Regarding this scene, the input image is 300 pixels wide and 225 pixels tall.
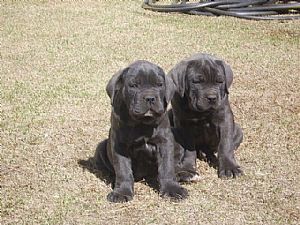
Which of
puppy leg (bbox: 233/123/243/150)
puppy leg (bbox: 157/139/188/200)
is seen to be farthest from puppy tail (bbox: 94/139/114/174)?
puppy leg (bbox: 233/123/243/150)

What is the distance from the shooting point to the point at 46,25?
13906mm

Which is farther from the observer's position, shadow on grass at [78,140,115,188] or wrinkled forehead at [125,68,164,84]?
shadow on grass at [78,140,115,188]

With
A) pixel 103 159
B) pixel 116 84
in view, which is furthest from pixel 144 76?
pixel 103 159

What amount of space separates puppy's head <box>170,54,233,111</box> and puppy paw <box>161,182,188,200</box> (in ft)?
2.50

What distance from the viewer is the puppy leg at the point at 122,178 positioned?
5020 millimetres

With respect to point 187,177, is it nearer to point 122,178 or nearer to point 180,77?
point 122,178

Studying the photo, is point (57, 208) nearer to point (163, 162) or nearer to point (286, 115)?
point (163, 162)

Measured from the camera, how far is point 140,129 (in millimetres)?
4977

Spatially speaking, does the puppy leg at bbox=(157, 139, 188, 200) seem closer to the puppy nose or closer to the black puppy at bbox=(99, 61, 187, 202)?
the black puppy at bbox=(99, 61, 187, 202)

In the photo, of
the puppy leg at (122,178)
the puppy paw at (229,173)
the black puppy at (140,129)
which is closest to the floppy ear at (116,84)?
the black puppy at (140,129)

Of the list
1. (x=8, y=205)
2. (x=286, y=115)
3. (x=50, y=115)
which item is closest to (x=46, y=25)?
(x=50, y=115)

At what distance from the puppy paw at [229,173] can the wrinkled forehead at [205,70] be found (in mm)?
882

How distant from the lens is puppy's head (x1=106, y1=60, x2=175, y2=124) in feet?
15.5

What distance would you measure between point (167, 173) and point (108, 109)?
9.67 feet
